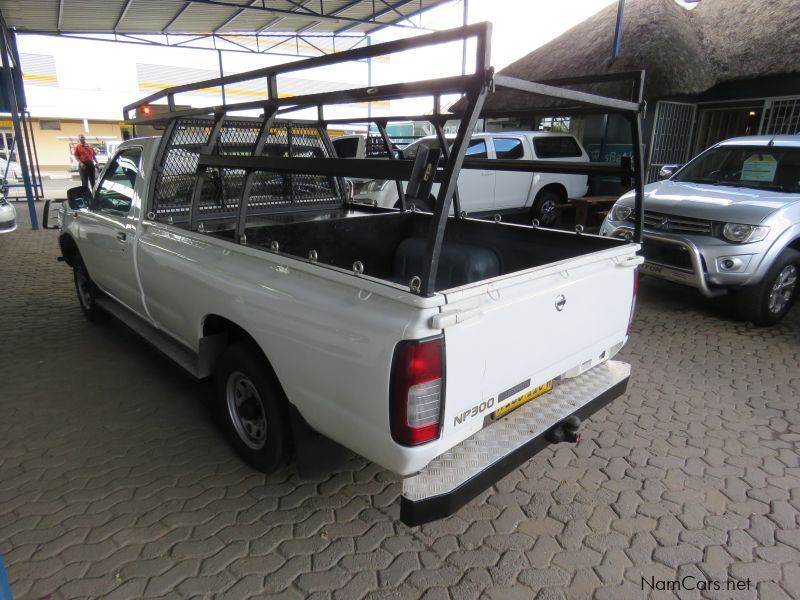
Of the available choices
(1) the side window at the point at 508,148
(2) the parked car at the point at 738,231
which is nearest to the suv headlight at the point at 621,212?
(2) the parked car at the point at 738,231

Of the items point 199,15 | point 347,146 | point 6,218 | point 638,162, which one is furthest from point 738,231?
point 199,15

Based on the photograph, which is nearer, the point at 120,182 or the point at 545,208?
the point at 120,182

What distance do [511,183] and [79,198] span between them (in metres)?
7.67

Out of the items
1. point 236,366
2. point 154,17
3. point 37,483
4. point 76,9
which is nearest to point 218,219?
point 236,366

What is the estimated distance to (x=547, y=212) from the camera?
10.9 m

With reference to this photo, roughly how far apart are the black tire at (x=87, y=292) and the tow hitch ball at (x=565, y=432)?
4389mm

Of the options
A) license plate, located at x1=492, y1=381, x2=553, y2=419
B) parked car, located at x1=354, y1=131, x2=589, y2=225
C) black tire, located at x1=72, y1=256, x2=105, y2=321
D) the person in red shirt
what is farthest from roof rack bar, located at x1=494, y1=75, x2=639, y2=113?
the person in red shirt

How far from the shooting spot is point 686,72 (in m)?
10.4

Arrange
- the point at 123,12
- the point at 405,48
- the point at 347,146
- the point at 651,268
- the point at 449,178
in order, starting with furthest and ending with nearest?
the point at 123,12, the point at 347,146, the point at 651,268, the point at 405,48, the point at 449,178

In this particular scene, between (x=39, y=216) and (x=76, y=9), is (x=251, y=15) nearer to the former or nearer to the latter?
(x=76, y=9)

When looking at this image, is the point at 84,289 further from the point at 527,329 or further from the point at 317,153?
the point at 527,329

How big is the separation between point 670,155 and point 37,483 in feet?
42.9

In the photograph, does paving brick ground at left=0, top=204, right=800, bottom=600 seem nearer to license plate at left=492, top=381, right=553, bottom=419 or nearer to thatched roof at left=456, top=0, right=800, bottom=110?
license plate at left=492, top=381, right=553, bottom=419

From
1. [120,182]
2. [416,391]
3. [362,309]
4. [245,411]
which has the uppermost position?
[120,182]
